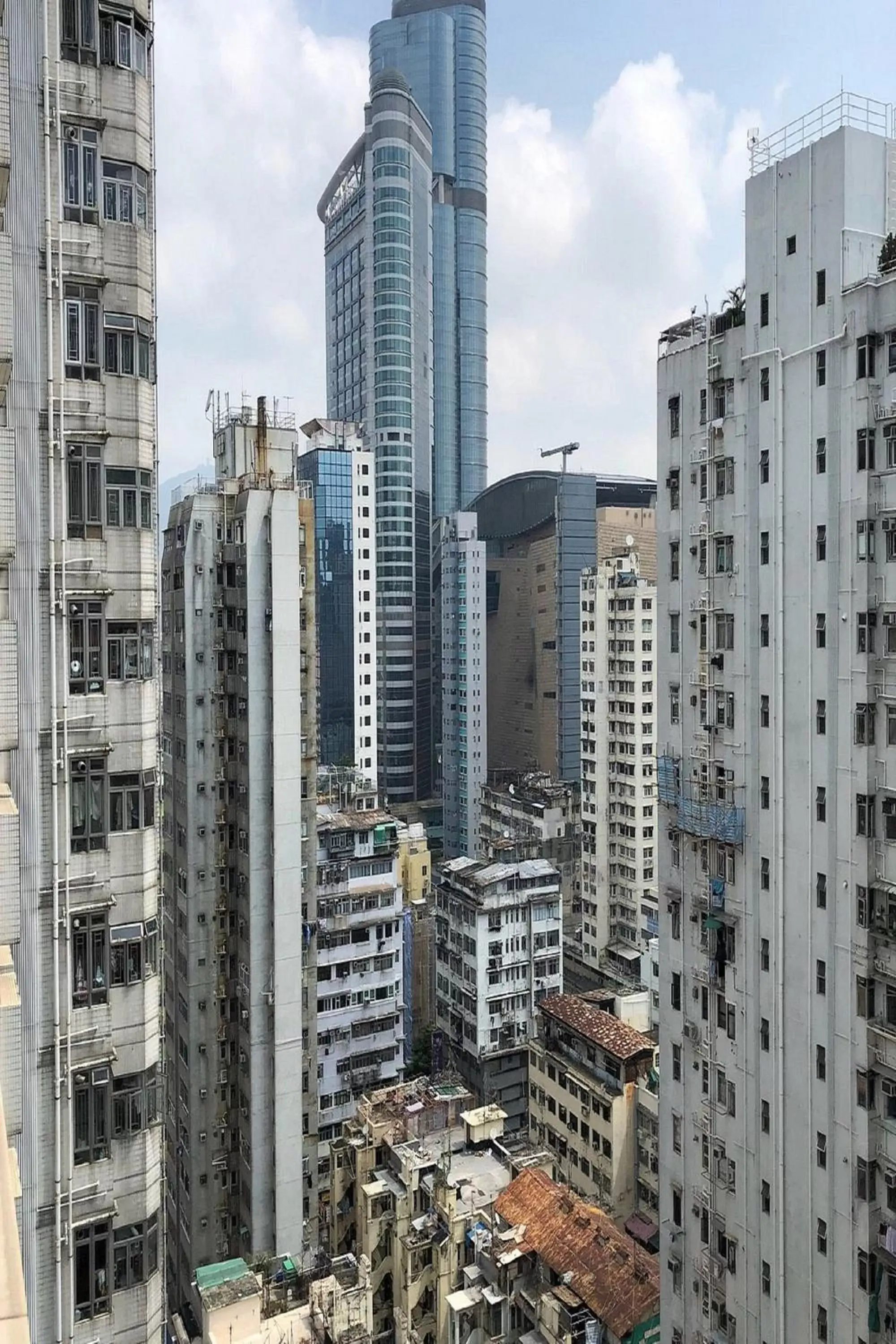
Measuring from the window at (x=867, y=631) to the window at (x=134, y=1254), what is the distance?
53.2 feet

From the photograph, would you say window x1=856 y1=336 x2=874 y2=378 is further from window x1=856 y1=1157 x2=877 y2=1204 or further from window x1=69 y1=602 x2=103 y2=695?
window x1=856 y1=1157 x2=877 y2=1204

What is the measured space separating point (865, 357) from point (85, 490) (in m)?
15.5

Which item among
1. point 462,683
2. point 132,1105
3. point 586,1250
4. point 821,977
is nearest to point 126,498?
point 132,1105

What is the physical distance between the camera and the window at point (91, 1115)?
40.2ft

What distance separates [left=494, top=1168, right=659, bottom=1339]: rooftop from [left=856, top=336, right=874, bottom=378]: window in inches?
882

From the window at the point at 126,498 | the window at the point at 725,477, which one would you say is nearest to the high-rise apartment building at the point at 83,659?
the window at the point at 126,498

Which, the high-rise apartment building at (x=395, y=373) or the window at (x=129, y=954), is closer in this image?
the window at (x=129, y=954)

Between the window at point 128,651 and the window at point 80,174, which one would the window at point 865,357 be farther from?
the window at point 128,651

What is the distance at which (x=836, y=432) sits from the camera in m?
20.2

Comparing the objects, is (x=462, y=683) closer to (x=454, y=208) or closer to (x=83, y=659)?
(x=83, y=659)

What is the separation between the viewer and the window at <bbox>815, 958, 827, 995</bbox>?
67.8 ft

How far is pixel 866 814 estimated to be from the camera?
776 inches

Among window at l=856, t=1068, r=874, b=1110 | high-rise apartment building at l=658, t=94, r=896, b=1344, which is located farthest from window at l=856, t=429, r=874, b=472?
window at l=856, t=1068, r=874, b=1110

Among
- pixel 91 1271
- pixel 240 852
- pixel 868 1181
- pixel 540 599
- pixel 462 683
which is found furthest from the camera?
pixel 540 599
